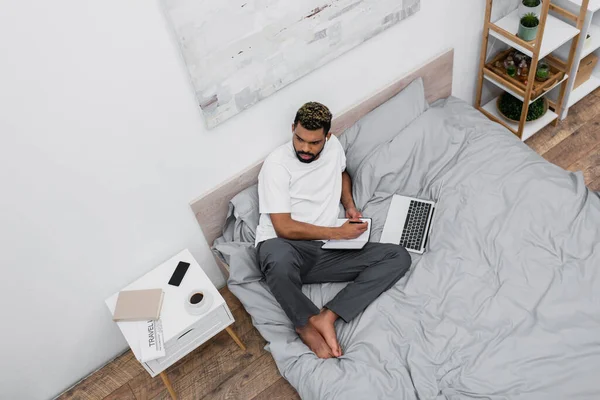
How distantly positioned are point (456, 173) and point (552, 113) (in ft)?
3.47

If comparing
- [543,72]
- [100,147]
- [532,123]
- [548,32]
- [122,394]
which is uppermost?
[100,147]

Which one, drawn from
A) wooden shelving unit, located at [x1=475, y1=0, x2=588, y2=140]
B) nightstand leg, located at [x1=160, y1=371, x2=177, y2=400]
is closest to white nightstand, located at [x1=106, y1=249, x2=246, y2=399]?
nightstand leg, located at [x1=160, y1=371, x2=177, y2=400]

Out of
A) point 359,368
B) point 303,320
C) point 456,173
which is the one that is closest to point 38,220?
point 303,320

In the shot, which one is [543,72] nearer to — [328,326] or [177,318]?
[328,326]

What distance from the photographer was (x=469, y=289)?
7.11ft

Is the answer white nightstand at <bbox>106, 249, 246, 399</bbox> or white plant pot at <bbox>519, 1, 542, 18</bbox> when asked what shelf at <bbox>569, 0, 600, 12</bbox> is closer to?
white plant pot at <bbox>519, 1, 542, 18</bbox>

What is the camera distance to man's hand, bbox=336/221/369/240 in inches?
92.7

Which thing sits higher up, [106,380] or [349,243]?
[349,243]

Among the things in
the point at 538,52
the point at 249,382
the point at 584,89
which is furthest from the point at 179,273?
the point at 584,89

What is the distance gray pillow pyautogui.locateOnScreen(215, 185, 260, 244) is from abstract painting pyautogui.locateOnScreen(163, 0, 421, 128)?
397mm

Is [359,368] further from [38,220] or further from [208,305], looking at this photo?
[38,220]

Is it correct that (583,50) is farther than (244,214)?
Yes

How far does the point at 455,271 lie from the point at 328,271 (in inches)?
20.8

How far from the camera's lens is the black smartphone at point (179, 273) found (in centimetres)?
234
